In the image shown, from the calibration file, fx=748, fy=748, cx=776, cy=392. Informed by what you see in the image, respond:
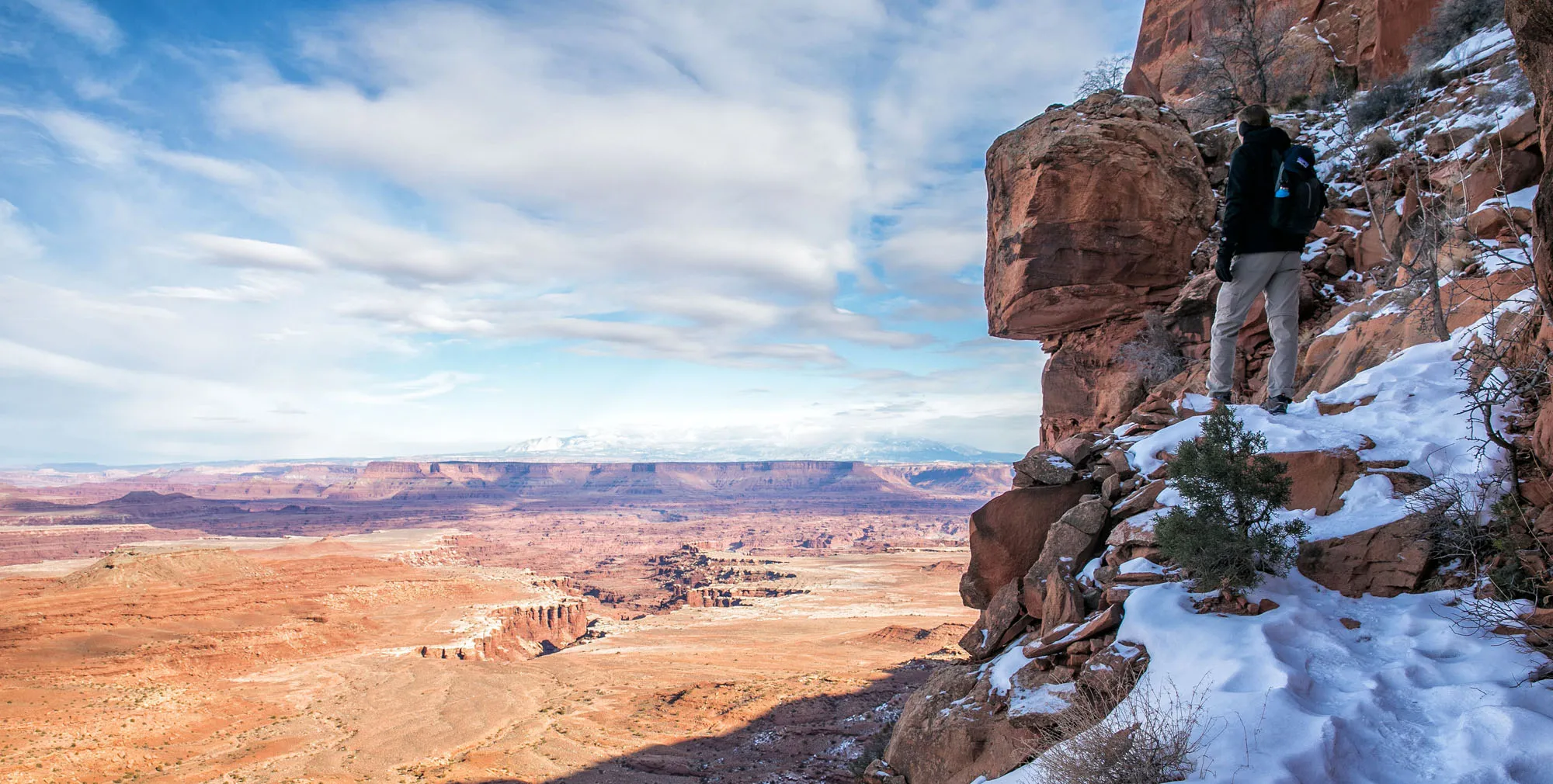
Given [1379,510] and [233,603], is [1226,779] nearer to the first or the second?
[1379,510]

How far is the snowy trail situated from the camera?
2.97 m

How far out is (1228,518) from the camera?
4.78 metres

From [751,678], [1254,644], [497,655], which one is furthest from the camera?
[497,655]

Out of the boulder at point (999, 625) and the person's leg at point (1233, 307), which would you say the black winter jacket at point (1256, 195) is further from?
the boulder at point (999, 625)

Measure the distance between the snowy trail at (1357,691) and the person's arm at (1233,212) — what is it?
298cm

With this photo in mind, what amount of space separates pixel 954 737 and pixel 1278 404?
3884 mm

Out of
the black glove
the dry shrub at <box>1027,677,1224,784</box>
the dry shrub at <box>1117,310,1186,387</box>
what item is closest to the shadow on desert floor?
the dry shrub at <box>1117,310,1186,387</box>

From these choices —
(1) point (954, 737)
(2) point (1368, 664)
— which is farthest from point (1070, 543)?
(2) point (1368, 664)

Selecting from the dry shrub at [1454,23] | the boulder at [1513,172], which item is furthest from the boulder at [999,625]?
the dry shrub at [1454,23]

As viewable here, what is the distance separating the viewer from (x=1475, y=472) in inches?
177

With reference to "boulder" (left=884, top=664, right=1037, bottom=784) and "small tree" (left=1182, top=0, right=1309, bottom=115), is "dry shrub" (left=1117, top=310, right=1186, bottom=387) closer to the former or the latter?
"small tree" (left=1182, top=0, right=1309, bottom=115)

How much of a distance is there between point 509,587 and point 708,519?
74.7 meters

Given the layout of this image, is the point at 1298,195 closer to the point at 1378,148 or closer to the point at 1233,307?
the point at 1233,307

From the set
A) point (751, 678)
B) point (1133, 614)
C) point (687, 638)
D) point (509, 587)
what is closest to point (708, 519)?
point (509, 587)
